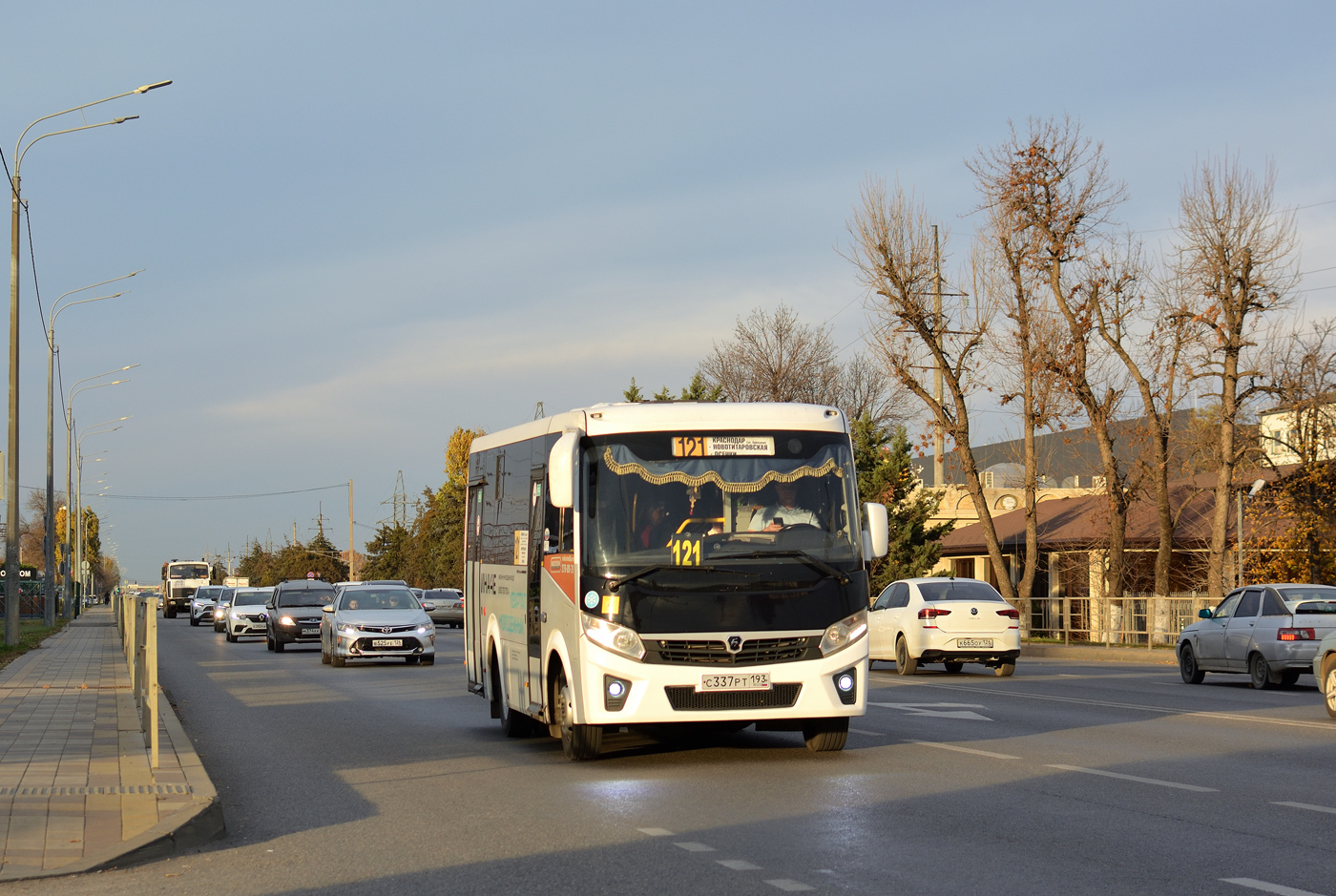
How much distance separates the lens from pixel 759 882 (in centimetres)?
744

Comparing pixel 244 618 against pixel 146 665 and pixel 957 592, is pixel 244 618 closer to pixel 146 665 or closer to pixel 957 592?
pixel 957 592

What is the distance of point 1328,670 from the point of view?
16922mm

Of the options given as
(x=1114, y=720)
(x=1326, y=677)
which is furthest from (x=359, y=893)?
(x=1326, y=677)

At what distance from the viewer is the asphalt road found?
25.3 ft

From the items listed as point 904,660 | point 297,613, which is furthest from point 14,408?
point 904,660

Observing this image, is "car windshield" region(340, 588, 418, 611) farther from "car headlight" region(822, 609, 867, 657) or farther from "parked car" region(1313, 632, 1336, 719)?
"car headlight" region(822, 609, 867, 657)

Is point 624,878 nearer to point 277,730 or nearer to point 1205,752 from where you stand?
point 1205,752

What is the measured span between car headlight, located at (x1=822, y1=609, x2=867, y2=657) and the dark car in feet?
79.9

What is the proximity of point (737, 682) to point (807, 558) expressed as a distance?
116 centimetres

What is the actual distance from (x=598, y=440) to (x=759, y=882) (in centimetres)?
567

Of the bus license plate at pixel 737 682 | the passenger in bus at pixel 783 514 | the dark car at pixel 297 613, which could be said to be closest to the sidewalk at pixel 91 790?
the bus license plate at pixel 737 682

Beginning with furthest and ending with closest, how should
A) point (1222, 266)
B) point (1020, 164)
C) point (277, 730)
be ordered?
point (1020, 164), point (1222, 266), point (277, 730)

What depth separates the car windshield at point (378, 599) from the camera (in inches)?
1150

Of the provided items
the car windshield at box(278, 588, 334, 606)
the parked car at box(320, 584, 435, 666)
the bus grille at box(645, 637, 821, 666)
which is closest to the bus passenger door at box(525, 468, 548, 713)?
the bus grille at box(645, 637, 821, 666)
